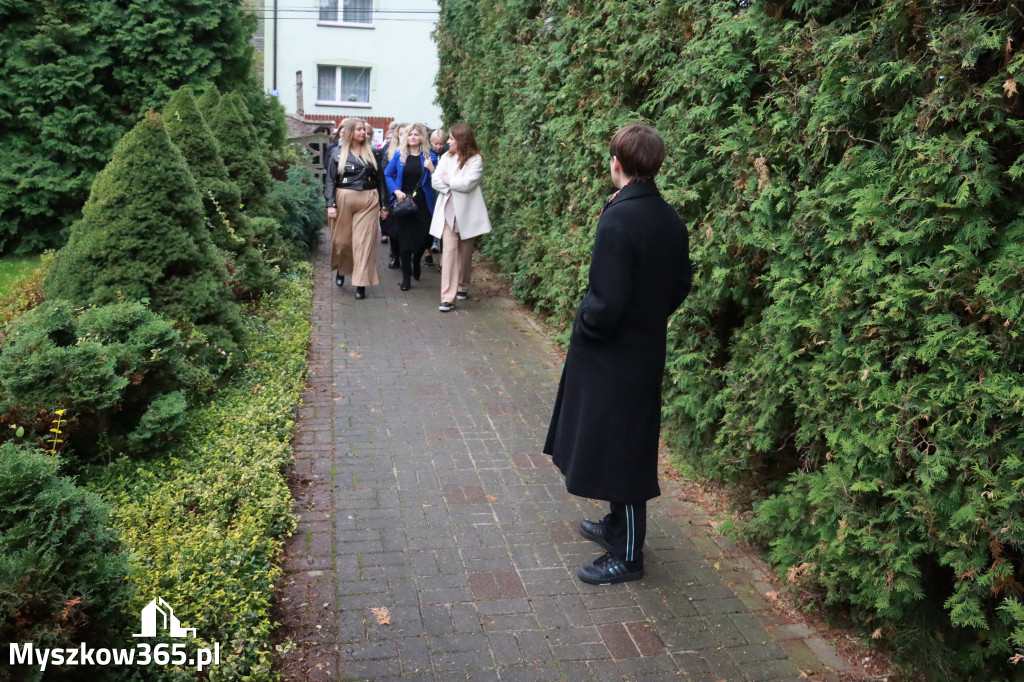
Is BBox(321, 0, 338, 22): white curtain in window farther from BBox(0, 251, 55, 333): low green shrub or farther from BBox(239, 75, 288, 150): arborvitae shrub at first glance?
BBox(0, 251, 55, 333): low green shrub

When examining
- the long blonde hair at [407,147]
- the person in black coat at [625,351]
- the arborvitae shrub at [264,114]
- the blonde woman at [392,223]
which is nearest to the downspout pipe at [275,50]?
the arborvitae shrub at [264,114]

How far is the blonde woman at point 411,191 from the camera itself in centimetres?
Answer: 1069

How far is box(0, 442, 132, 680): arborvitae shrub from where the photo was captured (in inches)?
104

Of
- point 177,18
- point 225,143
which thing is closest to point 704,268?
point 225,143

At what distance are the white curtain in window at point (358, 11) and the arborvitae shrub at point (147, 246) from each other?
28.5 metres

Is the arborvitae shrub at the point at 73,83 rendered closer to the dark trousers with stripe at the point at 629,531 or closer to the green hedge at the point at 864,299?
the green hedge at the point at 864,299

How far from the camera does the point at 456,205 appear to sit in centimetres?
992

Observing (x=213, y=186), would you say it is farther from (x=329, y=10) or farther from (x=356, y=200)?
(x=329, y=10)

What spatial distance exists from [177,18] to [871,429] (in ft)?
38.5

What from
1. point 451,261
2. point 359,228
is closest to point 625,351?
point 451,261

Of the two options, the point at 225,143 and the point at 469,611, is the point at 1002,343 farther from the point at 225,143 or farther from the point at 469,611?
the point at 225,143

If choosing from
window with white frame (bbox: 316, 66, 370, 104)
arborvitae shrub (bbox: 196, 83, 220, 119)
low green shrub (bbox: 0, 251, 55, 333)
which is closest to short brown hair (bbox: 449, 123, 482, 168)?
arborvitae shrub (bbox: 196, 83, 220, 119)

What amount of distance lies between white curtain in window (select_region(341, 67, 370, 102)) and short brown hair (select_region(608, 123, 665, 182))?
31.0m

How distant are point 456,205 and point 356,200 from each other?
1209 millimetres
